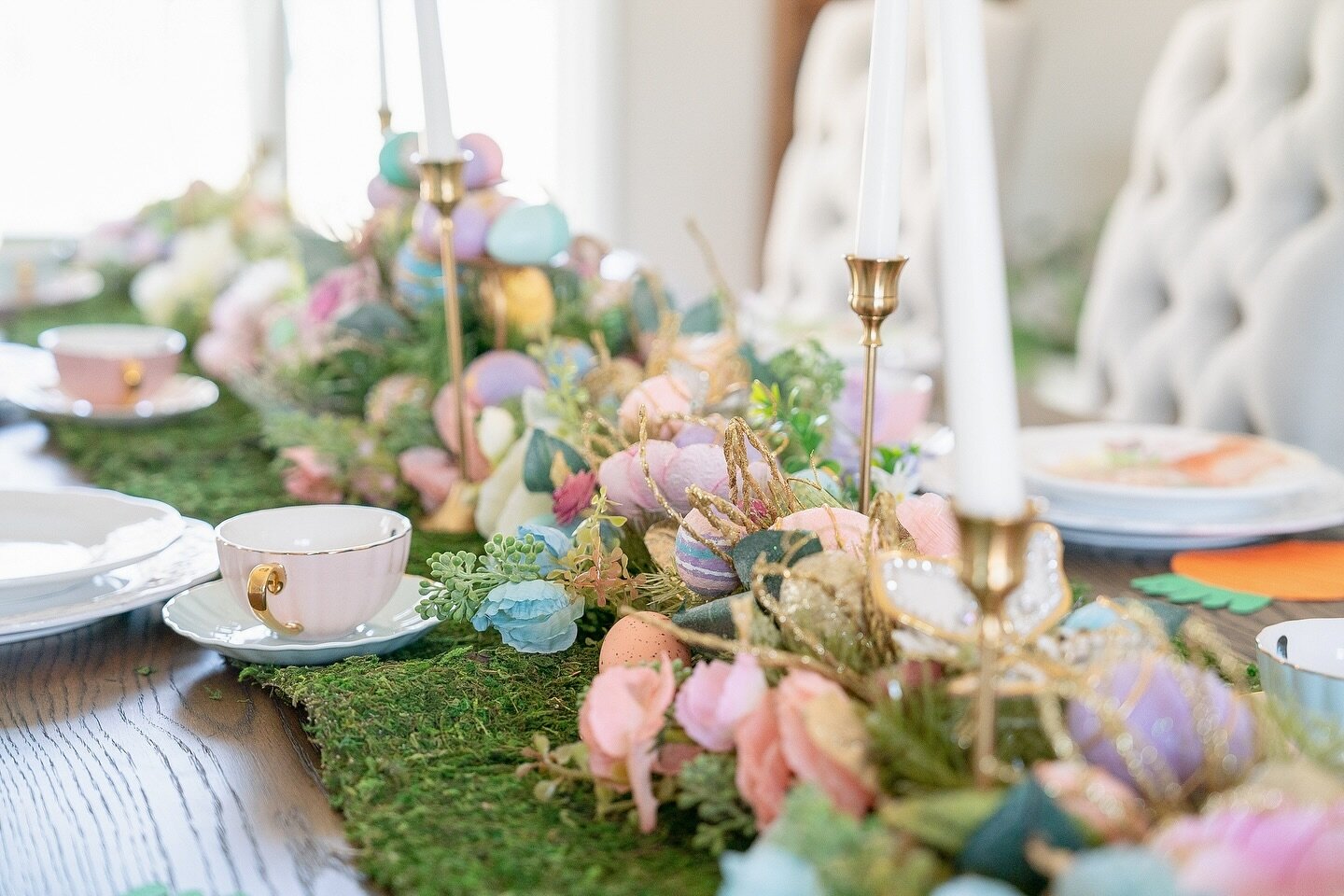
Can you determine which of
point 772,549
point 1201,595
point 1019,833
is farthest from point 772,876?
point 1201,595

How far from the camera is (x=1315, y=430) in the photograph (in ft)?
5.12

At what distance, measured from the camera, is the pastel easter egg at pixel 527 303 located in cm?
104

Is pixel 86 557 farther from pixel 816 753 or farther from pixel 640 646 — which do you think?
pixel 816 753

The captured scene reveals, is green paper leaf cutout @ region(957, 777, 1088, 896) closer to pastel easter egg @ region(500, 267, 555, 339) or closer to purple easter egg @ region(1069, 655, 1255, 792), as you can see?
purple easter egg @ region(1069, 655, 1255, 792)

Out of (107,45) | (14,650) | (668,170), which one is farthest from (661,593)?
(107,45)

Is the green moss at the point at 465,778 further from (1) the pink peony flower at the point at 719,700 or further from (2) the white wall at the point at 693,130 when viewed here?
(2) the white wall at the point at 693,130

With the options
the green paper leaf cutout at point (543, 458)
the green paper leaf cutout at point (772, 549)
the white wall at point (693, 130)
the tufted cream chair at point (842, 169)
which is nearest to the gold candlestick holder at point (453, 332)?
the green paper leaf cutout at point (543, 458)

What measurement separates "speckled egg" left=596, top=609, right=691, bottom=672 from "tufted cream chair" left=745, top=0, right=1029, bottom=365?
52.7 inches

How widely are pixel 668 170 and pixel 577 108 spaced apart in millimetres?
321

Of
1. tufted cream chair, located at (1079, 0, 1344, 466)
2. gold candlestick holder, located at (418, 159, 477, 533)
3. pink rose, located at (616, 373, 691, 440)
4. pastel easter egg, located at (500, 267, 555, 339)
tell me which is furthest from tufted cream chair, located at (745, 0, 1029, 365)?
pink rose, located at (616, 373, 691, 440)

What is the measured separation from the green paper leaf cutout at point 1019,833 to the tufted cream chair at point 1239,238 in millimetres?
1307

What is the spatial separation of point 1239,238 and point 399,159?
1041 mm

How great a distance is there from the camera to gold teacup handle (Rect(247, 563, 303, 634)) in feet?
2.13

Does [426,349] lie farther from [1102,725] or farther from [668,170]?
[668,170]
